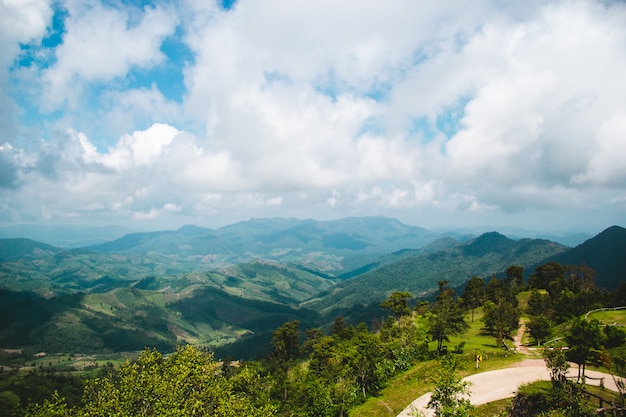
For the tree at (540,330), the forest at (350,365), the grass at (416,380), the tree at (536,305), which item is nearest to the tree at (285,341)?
the forest at (350,365)

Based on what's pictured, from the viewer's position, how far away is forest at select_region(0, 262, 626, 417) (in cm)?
3038

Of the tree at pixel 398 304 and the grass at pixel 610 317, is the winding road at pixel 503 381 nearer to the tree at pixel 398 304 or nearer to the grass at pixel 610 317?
the grass at pixel 610 317

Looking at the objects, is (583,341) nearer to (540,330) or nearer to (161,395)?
(540,330)

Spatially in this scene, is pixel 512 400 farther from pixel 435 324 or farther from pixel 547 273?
pixel 547 273

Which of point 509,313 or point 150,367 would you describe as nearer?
point 150,367

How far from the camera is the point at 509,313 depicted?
239 ft

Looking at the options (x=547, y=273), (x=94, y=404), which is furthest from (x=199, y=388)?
(x=547, y=273)

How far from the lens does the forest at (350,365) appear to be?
30.4 m

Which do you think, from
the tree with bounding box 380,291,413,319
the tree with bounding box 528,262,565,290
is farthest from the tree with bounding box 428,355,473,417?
the tree with bounding box 528,262,565,290

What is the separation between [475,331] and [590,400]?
48614 millimetres

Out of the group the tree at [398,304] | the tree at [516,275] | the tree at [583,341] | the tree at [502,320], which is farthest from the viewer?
the tree at [516,275]

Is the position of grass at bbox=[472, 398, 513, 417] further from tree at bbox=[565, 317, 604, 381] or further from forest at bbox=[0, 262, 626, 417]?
tree at bbox=[565, 317, 604, 381]

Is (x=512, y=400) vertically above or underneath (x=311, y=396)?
above

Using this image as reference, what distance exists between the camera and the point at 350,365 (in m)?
53.6
